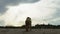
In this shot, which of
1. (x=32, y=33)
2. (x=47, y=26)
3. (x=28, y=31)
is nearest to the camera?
(x=32, y=33)

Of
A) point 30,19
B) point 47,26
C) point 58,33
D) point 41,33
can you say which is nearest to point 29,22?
point 30,19

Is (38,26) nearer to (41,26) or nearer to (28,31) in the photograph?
(41,26)

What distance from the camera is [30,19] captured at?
57.0 ft

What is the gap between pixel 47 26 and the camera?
24.1 meters

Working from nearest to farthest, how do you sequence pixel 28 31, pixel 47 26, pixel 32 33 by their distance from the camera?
1. pixel 32 33
2. pixel 28 31
3. pixel 47 26

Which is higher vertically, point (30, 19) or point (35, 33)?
point (30, 19)

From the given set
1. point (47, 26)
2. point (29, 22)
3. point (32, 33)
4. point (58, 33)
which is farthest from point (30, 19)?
point (47, 26)

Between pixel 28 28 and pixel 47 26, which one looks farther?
pixel 47 26

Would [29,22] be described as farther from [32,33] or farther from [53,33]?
[53,33]

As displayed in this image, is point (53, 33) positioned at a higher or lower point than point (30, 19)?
lower

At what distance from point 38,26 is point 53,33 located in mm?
7910

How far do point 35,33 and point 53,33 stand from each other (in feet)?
5.60

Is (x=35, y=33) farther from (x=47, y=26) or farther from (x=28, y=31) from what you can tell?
(x=47, y=26)

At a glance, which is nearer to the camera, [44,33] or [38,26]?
[44,33]
